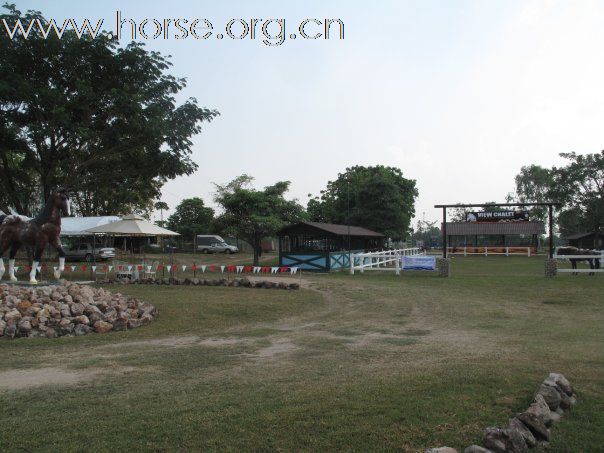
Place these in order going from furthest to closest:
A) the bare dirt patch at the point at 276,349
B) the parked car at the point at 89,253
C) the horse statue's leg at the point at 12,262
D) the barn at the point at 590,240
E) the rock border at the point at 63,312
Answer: the barn at the point at 590,240
the parked car at the point at 89,253
the horse statue's leg at the point at 12,262
the rock border at the point at 63,312
the bare dirt patch at the point at 276,349

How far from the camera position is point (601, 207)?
152ft

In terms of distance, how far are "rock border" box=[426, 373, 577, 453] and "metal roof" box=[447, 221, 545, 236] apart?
42.0 m

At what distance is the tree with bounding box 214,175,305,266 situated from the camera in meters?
27.9

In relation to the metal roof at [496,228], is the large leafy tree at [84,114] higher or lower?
higher

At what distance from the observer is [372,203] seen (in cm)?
4334

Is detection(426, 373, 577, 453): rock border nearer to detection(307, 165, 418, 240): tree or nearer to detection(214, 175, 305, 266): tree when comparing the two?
detection(214, 175, 305, 266): tree

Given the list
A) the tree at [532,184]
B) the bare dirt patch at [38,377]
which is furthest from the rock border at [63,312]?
the tree at [532,184]

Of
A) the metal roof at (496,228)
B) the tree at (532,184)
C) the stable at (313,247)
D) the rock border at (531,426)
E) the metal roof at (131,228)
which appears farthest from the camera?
the tree at (532,184)

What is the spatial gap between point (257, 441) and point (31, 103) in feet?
61.8

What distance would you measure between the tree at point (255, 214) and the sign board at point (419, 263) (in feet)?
24.1

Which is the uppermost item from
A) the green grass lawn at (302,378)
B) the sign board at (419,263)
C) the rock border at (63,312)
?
the sign board at (419,263)

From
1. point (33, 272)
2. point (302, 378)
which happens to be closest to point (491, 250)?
point (33, 272)

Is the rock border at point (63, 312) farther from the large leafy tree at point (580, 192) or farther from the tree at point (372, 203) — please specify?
the large leafy tree at point (580, 192)

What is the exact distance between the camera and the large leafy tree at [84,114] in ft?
62.2
